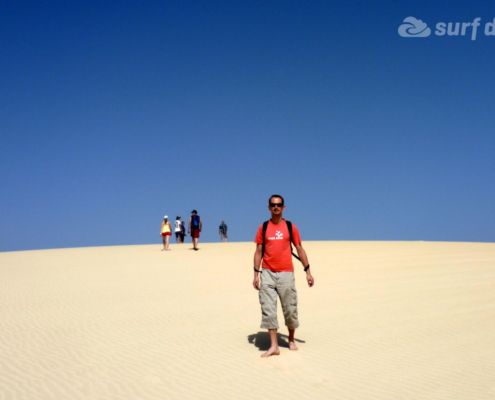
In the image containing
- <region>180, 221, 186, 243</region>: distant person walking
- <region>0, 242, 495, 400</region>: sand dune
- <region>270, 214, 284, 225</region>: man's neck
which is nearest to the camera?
<region>0, 242, 495, 400</region>: sand dune

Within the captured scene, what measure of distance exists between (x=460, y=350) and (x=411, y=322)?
171cm

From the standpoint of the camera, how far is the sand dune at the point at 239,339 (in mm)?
5164

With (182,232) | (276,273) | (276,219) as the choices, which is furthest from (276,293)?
(182,232)

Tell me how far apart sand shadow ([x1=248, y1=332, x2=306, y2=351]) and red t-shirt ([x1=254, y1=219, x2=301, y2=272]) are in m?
1.31

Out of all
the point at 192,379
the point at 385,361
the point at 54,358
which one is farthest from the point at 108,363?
the point at 385,361

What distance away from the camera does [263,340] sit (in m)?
7.14

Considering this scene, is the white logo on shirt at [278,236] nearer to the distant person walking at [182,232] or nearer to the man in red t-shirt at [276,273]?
the man in red t-shirt at [276,273]

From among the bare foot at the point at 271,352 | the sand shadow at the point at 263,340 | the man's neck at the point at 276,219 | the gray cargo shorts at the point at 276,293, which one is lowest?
the sand shadow at the point at 263,340

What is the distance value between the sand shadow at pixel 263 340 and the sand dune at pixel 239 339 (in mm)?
43

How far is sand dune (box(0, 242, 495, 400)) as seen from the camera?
5164mm

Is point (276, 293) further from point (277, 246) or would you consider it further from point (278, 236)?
point (278, 236)

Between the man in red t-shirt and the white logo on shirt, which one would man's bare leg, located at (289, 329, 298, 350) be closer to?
the man in red t-shirt

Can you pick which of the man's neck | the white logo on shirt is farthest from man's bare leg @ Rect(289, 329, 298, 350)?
the man's neck

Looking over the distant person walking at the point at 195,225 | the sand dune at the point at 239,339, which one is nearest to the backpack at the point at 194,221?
the distant person walking at the point at 195,225
